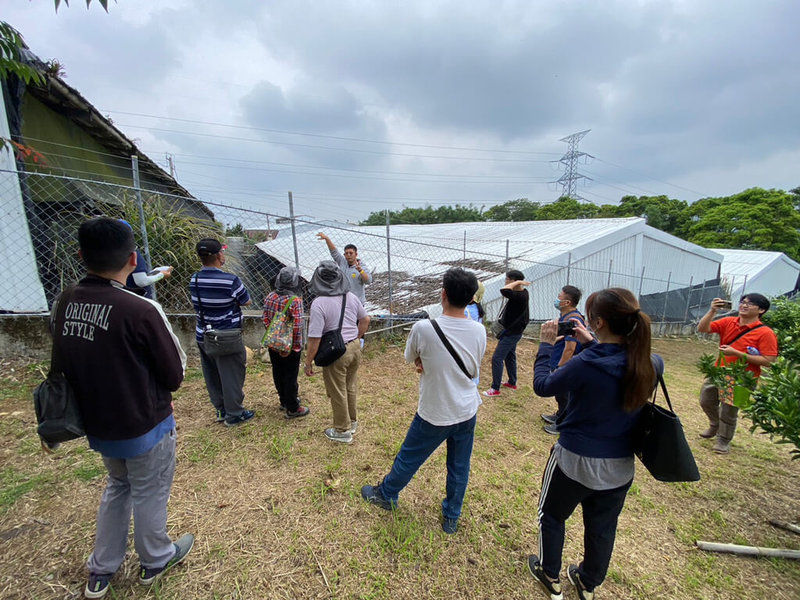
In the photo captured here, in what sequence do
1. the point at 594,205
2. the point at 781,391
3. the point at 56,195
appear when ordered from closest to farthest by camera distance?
the point at 781,391, the point at 56,195, the point at 594,205

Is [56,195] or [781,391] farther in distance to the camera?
[56,195]

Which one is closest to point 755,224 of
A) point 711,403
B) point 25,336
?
point 711,403

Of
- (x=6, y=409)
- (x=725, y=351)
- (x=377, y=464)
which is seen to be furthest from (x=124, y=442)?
(x=725, y=351)

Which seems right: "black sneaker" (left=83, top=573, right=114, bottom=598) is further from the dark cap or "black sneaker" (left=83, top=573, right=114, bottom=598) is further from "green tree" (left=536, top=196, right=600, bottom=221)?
"green tree" (left=536, top=196, right=600, bottom=221)

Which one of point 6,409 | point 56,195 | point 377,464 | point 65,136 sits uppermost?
point 65,136

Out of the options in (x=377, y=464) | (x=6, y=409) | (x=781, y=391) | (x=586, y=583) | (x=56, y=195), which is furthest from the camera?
(x=56, y=195)

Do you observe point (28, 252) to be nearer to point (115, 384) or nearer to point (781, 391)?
point (115, 384)

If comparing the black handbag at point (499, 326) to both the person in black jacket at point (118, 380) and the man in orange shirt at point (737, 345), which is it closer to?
the man in orange shirt at point (737, 345)

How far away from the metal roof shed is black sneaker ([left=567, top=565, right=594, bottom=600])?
870 inches

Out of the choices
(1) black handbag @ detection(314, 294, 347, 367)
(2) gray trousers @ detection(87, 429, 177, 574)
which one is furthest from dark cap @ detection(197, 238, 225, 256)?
(2) gray trousers @ detection(87, 429, 177, 574)

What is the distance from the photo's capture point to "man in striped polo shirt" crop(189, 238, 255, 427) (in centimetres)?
284

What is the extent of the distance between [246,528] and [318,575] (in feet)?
1.93

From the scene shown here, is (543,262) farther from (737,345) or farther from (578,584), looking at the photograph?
(578,584)

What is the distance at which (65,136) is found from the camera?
234 inches
